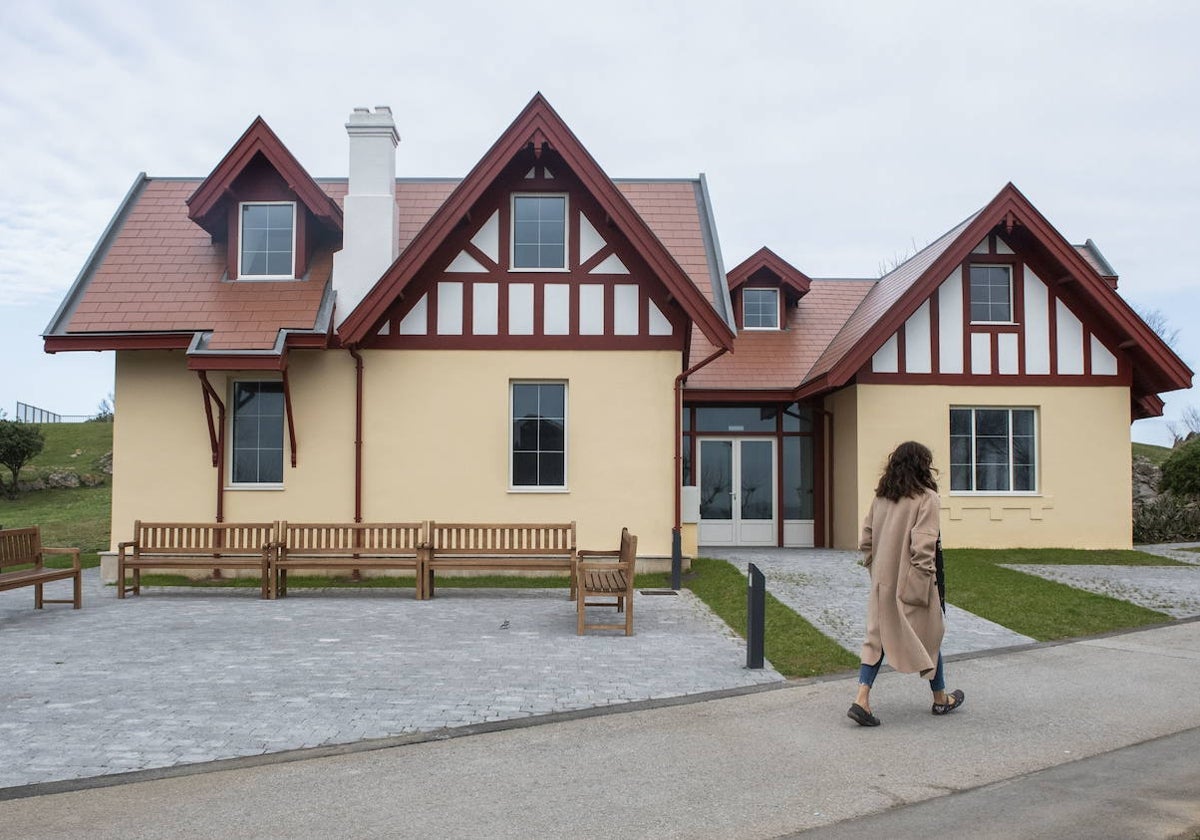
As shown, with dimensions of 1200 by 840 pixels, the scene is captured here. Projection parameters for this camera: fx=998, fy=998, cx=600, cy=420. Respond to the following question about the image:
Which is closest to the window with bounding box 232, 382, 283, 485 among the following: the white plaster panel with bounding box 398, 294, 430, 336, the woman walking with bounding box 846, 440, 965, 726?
the white plaster panel with bounding box 398, 294, 430, 336

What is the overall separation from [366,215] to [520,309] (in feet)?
9.51

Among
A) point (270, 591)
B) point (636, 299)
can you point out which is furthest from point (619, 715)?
point (636, 299)

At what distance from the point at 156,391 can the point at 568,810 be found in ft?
40.1

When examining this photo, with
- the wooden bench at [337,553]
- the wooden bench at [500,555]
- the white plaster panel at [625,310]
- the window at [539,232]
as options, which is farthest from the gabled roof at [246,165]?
the wooden bench at [500,555]

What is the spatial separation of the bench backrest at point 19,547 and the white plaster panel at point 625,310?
Result: 8.26 meters

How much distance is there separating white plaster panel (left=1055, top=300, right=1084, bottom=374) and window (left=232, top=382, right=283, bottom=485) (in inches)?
518

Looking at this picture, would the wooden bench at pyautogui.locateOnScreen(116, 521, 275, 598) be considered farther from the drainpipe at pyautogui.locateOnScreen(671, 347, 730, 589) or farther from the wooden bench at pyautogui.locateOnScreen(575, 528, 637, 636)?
the drainpipe at pyautogui.locateOnScreen(671, 347, 730, 589)

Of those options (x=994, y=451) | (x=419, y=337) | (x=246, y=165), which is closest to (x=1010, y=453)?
(x=994, y=451)

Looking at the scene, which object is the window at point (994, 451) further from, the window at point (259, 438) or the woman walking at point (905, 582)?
→ the woman walking at point (905, 582)

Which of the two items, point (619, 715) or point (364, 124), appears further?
point (364, 124)

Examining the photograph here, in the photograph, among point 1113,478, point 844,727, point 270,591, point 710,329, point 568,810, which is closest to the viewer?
point 568,810

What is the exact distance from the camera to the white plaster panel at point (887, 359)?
17.4 metres

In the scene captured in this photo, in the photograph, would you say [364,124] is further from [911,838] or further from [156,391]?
[911,838]

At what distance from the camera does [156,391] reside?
594 inches
